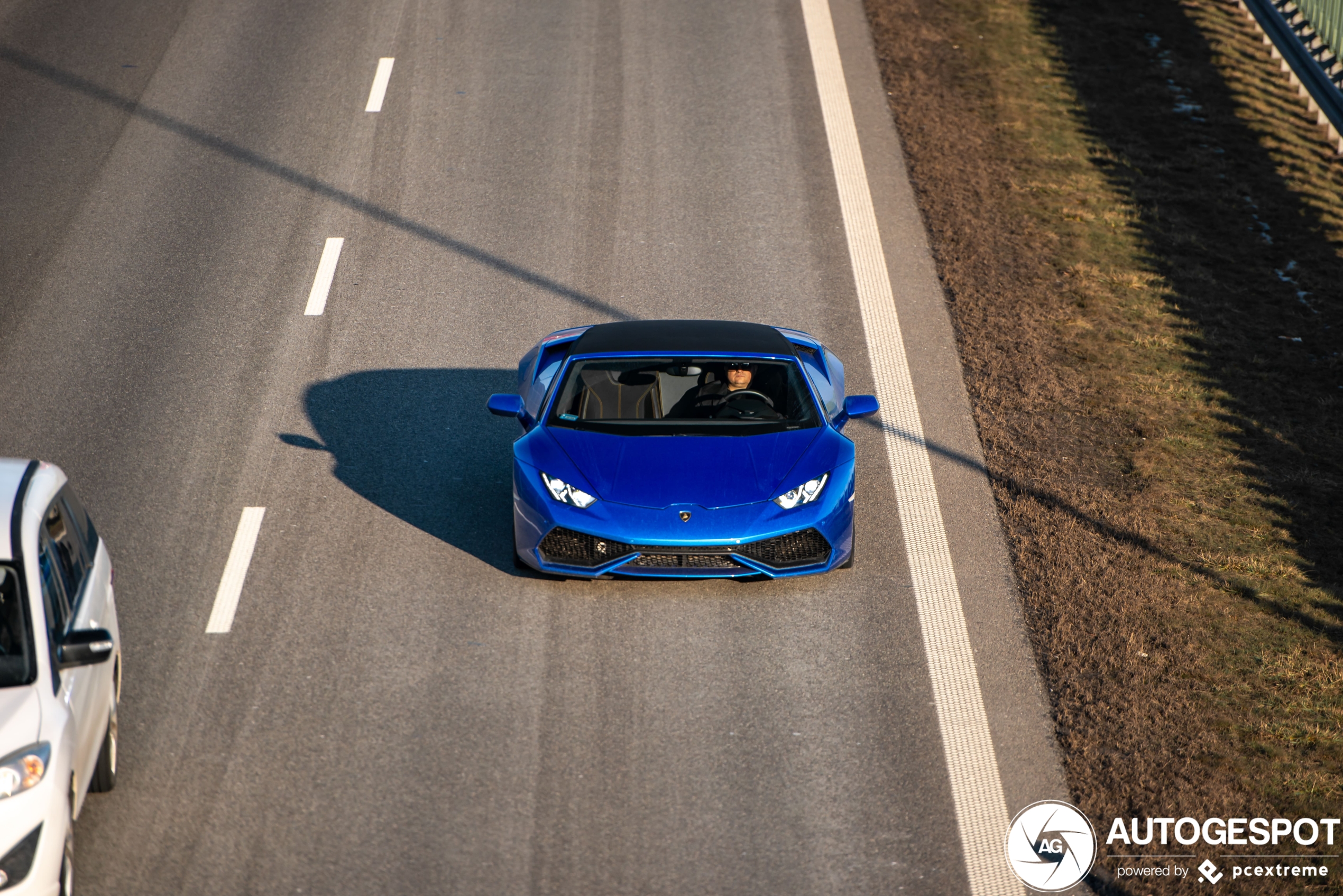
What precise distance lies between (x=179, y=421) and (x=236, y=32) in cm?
923

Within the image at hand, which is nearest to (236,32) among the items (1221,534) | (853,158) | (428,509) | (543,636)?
(853,158)

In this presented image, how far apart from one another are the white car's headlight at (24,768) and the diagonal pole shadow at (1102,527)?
6809 mm

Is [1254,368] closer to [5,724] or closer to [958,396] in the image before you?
[958,396]

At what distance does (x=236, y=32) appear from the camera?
17.3 m

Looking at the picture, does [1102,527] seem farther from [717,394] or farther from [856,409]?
[717,394]

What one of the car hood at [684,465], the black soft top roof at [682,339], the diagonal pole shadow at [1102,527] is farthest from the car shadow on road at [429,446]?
the diagonal pole shadow at [1102,527]

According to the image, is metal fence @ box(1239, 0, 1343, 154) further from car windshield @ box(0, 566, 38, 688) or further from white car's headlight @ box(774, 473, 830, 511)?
car windshield @ box(0, 566, 38, 688)

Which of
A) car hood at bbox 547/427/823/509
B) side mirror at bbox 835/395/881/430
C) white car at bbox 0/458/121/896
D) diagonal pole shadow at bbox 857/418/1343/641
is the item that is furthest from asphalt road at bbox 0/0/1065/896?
side mirror at bbox 835/395/881/430

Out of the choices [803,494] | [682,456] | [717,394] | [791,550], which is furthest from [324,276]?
[791,550]

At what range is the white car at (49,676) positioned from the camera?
5.05 meters

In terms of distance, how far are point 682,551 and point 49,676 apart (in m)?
3.55

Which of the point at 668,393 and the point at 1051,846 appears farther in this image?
the point at 668,393

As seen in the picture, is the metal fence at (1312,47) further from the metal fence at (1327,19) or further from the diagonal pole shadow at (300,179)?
the diagonal pole shadow at (300,179)

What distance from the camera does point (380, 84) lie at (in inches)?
632
